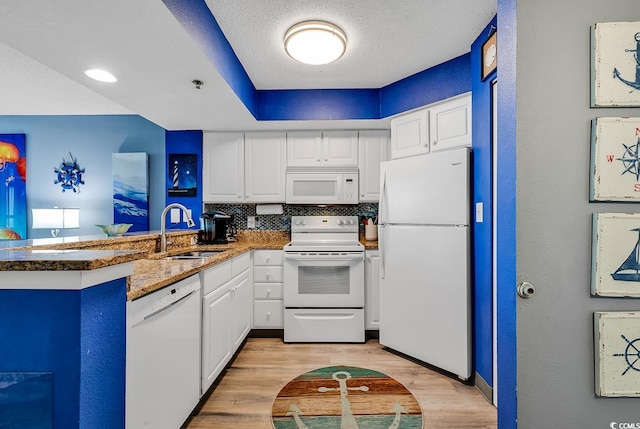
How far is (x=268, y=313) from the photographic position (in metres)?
3.06

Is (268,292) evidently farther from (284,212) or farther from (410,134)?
(410,134)

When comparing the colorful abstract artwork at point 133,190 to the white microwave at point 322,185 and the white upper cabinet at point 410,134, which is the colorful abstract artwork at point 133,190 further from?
the white upper cabinet at point 410,134

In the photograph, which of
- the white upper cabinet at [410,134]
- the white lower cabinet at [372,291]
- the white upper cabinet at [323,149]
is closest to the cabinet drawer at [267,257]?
the white lower cabinet at [372,291]

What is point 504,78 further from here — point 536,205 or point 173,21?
point 173,21

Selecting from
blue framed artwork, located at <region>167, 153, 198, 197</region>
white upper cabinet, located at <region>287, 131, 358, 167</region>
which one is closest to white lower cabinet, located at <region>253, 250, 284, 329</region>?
white upper cabinet, located at <region>287, 131, 358, 167</region>

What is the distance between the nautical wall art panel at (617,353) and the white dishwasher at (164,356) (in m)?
1.70

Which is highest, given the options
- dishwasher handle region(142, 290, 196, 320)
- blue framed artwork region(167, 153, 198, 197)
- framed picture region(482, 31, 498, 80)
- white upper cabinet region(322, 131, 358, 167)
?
framed picture region(482, 31, 498, 80)

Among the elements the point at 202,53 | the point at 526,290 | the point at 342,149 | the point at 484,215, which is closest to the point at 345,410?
the point at 526,290

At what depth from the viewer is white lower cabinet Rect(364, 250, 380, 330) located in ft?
9.79

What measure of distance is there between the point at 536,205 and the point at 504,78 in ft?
1.66

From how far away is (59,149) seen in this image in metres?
4.22

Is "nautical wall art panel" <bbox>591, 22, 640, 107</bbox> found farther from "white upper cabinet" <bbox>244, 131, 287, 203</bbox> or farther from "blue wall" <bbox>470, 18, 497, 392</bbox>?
"white upper cabinet" <bbox>244, 131, 287, 203</bbox>

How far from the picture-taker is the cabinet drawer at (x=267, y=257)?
3084 millimetres

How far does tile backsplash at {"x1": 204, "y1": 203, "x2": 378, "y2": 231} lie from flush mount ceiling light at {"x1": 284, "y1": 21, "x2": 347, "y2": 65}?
174cm
